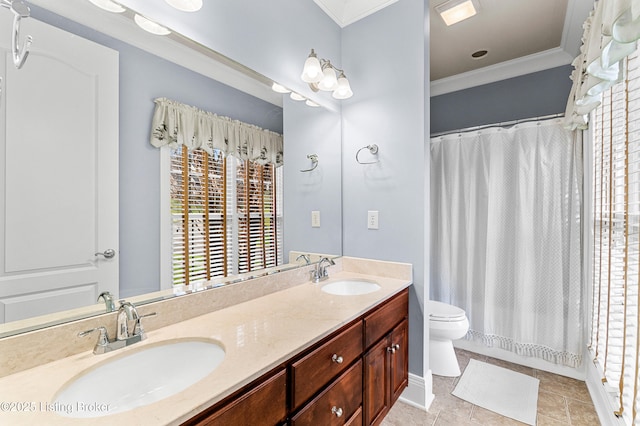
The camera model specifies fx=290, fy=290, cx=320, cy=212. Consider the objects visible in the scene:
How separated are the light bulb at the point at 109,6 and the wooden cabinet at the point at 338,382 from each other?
1236 millimetres

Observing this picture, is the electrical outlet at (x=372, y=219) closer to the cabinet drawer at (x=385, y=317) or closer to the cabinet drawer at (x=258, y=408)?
the cabinet drawer at (x=385, y=317)

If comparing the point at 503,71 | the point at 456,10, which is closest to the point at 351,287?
the point at 456,10

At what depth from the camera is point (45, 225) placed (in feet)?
2.74

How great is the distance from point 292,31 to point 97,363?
1.79 m

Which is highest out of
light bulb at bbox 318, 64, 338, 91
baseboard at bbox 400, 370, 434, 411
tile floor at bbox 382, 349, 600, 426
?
light bulb at bbox 318, 64, 338, 91

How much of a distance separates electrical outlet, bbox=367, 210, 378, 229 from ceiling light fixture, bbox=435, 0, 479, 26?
1486 mm

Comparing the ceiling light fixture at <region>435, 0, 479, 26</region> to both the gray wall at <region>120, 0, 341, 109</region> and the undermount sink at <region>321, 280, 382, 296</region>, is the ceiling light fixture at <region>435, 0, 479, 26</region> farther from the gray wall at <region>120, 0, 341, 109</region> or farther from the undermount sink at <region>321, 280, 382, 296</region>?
the undermount sink at <region>321, 280, 382, 296</region>

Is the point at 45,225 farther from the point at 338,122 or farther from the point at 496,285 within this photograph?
the point at 496,285

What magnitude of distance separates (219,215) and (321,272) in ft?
2.61

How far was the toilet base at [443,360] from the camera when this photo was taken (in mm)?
2158

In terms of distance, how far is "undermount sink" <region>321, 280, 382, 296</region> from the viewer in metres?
1.74

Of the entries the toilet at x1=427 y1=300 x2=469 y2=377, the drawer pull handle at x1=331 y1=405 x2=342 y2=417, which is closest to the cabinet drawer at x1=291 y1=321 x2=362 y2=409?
A: the drawer pull handle at x1=331 y1=405 x2=342 y2=417

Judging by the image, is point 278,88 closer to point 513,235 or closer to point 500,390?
point 513,235

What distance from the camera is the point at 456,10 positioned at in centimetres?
202
